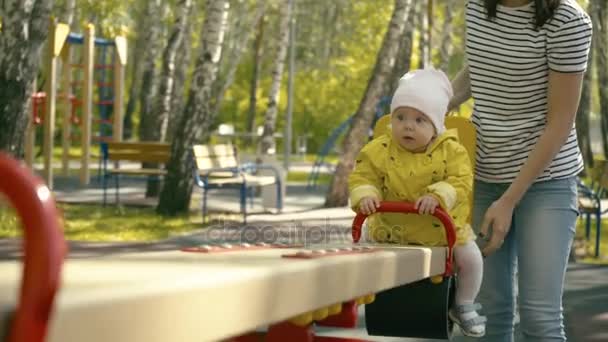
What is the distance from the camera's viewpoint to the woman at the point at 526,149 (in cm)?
458

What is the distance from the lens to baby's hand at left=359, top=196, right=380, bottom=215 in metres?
4.70

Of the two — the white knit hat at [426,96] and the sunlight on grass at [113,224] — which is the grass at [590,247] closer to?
the sunlight on grass at [113,224]

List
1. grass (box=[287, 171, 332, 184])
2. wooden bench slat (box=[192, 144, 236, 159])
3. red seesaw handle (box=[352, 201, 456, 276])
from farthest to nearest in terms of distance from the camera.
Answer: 1. grass (box=[287, 171, 332, 184])
2. wooden bench slat (box=[192, 144, 236, 159])
3. red seesaw handle (box=[352, 201, 456, 276])

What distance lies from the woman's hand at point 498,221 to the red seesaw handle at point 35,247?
276 centimetres

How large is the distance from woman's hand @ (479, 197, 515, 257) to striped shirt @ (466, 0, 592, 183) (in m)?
0.20

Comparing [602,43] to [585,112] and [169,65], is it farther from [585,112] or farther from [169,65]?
[169,65]

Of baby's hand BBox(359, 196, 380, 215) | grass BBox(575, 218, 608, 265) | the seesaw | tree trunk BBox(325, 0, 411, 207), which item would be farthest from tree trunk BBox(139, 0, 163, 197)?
the seesaw

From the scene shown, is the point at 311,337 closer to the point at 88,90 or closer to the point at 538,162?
the point at 538,162

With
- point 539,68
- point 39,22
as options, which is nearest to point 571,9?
point 539,68

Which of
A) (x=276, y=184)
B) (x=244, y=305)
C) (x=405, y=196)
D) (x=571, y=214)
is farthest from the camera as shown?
(x=276, y=184)

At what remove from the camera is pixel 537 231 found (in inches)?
181

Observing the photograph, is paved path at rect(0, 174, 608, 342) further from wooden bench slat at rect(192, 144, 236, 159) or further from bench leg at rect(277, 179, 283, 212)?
wooden bench slat at rect(192, 144, 236, 159)

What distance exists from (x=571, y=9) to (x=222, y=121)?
59.6 m

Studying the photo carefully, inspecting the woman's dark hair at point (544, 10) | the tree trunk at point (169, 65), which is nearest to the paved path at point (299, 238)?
the tree trunk at point (169, 65)
